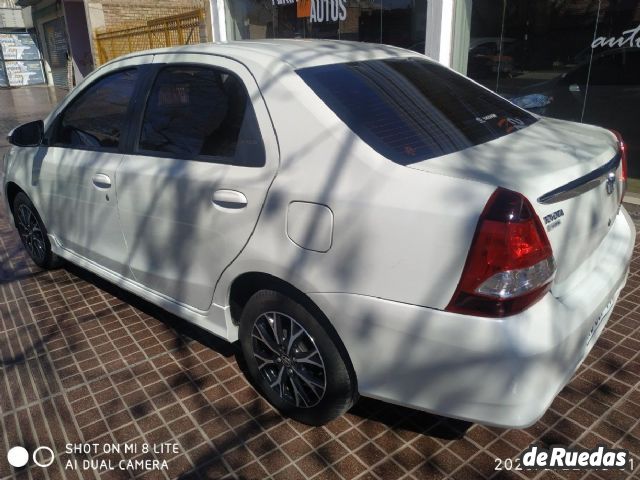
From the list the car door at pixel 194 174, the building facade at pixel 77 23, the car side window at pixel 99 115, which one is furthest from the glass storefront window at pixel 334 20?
the car door at pixel 194 174

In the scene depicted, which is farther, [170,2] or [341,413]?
[170,2]

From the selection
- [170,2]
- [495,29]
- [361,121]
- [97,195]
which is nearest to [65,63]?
[170,2]

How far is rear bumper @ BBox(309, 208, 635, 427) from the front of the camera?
1867 mm

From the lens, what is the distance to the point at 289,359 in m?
2.53

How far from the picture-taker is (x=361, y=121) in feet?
7.43

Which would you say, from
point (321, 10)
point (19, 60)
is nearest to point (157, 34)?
point (321, 10)

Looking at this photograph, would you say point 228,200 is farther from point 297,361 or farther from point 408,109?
point 408,109

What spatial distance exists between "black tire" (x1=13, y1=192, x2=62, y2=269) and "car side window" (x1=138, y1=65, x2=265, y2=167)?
1851 mm

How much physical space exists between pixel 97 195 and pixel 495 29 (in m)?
5.83

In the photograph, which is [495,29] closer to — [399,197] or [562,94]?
[562,94]

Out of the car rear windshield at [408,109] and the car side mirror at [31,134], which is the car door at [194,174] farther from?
the car side mirror at [31,134]

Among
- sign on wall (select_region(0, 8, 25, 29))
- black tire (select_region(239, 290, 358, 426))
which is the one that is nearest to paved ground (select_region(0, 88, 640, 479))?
black tire (select_region(239, 290, 358, 426))

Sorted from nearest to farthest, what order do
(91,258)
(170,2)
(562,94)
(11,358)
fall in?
(11,358) < (91,258) < (562,94) < (170,2)

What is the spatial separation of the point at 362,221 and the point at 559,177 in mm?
790
